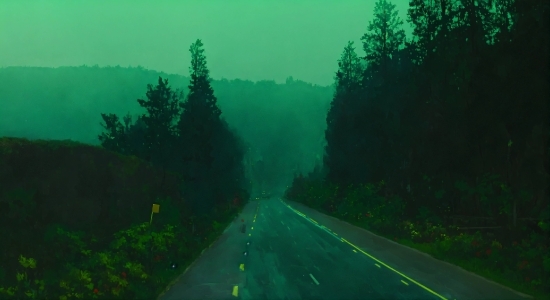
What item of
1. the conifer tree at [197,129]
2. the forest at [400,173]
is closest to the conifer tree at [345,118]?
the forest at [400,173]

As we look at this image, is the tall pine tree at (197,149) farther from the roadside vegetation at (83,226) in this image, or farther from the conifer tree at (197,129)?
the roadside vegetation at (83,226)

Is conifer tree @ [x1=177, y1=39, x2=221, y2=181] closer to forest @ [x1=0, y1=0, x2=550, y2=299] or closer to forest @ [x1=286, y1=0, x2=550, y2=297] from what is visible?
forest @ [x1=0, y1=0, x2=550, y2=299]

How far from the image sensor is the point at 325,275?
21.1m

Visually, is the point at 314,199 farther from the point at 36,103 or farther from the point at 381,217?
the point at 381,217

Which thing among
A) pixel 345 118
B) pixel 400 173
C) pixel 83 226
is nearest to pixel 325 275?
pixel 83 226

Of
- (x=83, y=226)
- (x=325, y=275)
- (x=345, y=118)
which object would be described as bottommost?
(x=325, y=275)

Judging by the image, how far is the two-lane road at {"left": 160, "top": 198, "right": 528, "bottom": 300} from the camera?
54.7 ft

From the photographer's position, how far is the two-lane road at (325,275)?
16.7 meters

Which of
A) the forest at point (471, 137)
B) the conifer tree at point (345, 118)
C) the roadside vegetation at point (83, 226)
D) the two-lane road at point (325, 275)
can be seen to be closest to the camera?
the roadside vegetation at point (83, 226)

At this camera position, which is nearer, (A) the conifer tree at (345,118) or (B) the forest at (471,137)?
(B) the forest at (471,137)

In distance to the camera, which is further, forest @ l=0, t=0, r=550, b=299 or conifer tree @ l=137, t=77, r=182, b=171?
conifer tree @ l=137, t=77, r=182, b=171

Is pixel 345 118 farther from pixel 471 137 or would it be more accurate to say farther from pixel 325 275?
pixel 325 275

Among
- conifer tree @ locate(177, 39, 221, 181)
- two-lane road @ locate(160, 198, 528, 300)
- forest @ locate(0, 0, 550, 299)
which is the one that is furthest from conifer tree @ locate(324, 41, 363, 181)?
two-lane road @ locate(160, 198, 528, 300)

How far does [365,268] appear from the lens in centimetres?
2300
